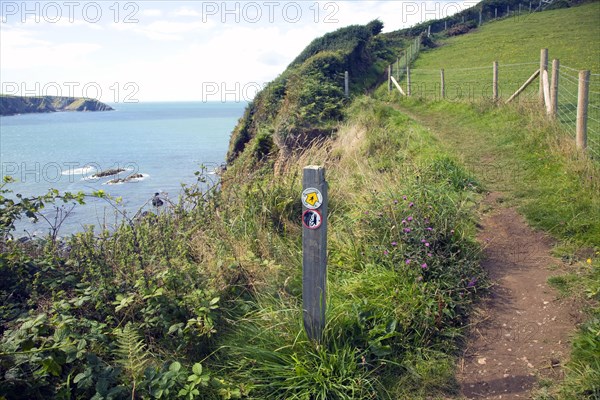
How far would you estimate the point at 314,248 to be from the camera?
3773 millimetres

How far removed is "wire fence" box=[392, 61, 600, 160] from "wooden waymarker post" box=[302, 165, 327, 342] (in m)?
9.81

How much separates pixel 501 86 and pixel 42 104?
118119 mm

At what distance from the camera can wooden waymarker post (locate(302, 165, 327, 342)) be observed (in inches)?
144

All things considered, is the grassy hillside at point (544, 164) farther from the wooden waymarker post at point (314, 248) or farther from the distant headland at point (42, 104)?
the distant headland at point (42, 104)

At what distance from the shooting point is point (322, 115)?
1725cm

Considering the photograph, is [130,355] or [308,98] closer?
[130,355]

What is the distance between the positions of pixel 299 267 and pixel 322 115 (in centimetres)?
1267

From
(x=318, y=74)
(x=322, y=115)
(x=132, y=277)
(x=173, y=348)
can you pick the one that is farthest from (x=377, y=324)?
(x=318, y=74)

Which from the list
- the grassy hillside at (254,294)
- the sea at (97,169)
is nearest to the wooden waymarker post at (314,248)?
the grassy hillside at (254,294)

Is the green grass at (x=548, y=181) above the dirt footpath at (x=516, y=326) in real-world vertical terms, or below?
above

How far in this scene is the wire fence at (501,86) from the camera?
47.1ft

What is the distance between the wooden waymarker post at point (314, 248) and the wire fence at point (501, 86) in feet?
32.2

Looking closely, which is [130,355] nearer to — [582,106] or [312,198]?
[312,198]

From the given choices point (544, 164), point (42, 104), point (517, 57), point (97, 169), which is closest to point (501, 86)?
point (517, 57)
